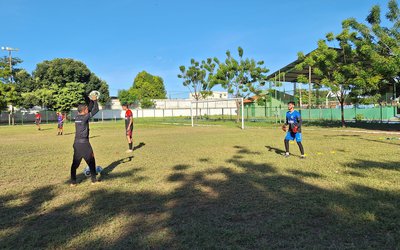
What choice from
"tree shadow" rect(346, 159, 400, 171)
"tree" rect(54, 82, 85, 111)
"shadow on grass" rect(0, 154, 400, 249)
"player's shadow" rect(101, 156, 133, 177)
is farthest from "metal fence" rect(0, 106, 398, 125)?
"shadow on grass" rect(0, 154, 400, 249)

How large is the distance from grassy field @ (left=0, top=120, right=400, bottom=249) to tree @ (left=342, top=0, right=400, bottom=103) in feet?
31.7

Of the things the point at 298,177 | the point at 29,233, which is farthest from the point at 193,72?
the point at 29,233

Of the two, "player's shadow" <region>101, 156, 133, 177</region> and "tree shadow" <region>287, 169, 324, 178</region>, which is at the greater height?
"player's shadow" <region>101, 156, 133, 177</region>

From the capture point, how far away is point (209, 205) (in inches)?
200

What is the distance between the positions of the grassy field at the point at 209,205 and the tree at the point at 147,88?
2443 inches

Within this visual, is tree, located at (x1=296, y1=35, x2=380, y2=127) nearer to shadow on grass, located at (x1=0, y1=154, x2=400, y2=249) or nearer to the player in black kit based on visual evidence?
shadow on grass, located at (x1=0, y1=154, x2=400, y2=249)

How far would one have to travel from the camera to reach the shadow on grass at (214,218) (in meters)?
3.68

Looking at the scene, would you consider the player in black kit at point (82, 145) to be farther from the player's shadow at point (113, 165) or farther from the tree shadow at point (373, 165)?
the tree shadow at point (373, 165)

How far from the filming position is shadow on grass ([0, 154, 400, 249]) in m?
3.68

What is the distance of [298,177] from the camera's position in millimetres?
6820

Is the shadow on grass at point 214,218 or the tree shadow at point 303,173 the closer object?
the shadow on grass at point 214,218

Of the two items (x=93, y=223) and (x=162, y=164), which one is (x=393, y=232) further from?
(x=162, y=164)

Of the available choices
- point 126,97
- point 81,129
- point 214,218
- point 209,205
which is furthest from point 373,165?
point 126,97

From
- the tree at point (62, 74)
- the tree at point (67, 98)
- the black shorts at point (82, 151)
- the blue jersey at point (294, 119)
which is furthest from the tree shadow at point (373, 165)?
the tree at point (62, 74)
